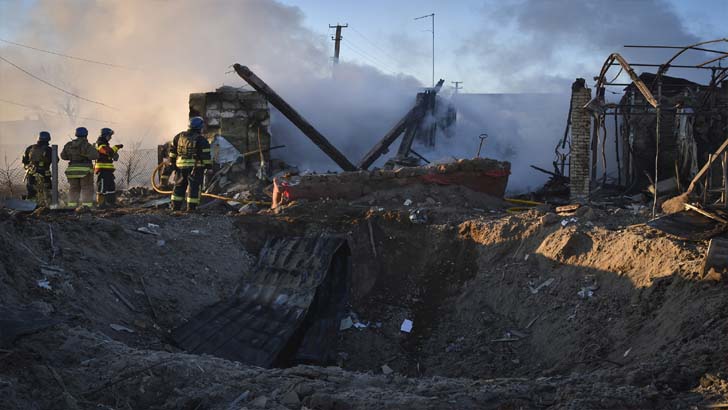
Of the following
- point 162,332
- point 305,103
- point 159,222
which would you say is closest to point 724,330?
point 162,332

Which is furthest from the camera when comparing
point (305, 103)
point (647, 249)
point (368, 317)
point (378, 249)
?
point (305, 103)

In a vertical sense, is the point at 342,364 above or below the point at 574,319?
below

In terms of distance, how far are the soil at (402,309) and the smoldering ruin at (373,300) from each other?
23 mm

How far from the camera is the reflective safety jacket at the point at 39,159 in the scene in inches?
508

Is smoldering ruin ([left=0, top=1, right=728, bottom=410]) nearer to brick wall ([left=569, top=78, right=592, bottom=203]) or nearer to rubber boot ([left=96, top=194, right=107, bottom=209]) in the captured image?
rubber boot ([left=96, top=194, right=107, bottom=209])

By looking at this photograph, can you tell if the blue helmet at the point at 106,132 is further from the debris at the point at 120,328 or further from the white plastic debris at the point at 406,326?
the white plastic debris at the point at 406,326

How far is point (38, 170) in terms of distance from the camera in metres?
13.0

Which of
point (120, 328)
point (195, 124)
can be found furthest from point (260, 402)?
point (195, 124)

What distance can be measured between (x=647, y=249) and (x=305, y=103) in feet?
49.1

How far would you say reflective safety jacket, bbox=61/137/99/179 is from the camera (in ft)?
41.3

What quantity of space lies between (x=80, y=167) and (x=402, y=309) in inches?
270

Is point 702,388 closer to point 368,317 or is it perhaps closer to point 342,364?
point 342,364

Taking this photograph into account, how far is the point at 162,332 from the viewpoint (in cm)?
776

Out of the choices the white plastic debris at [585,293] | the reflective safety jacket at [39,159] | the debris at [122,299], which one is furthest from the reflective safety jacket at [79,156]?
the white plastic debris at [585,293]
